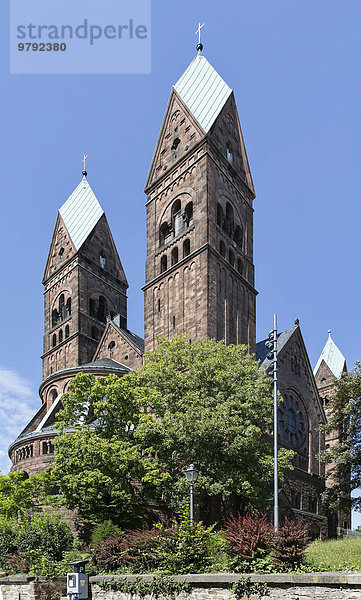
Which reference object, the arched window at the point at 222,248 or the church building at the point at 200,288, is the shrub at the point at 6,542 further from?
the arched window at the point at 222,248

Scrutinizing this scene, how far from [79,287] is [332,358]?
2887 centimetres

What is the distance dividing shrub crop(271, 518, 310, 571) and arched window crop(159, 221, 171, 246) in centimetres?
3098

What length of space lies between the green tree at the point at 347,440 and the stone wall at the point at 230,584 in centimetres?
1932

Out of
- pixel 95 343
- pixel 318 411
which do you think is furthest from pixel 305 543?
pixel 95 343

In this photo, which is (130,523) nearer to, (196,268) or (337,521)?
(196,268)

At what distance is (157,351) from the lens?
3195cm

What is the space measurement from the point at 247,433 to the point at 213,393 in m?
3.74

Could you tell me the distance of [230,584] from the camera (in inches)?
591

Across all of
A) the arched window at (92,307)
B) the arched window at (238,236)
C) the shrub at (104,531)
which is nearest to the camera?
the shrub at (104,531)

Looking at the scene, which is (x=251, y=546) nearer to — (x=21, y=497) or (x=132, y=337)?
(x=21, y=497)

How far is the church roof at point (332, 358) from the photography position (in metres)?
65.0

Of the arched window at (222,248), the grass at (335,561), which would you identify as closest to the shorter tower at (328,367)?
the arched window at (222,248)

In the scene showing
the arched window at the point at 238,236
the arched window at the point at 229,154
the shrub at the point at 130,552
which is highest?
the arched window at the point at 229,154

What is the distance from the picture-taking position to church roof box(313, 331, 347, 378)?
65000 millimetres
